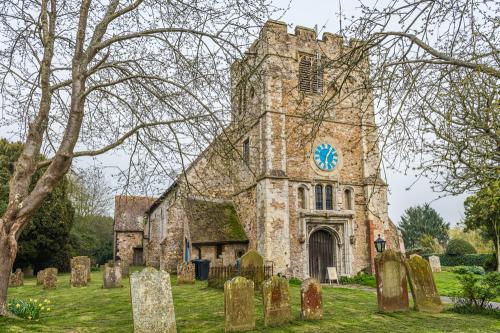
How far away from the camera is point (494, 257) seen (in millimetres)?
26891

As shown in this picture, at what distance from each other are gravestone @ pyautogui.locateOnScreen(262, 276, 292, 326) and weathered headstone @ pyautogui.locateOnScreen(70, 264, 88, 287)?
1160cm

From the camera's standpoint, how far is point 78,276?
1711 cm

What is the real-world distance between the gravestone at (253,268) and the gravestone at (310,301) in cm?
410

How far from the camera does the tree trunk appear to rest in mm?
7965

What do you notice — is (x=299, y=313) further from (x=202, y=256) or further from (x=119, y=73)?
(x=202, y=256)

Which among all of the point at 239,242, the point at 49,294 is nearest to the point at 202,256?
the point at 239,242

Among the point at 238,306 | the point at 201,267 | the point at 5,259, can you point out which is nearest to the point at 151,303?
the point at 238,306

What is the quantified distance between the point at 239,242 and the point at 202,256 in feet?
6.80

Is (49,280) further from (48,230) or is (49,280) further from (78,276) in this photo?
(48,230)

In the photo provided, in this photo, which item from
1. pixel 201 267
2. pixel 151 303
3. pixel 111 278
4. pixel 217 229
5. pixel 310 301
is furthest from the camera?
pixel 217 229

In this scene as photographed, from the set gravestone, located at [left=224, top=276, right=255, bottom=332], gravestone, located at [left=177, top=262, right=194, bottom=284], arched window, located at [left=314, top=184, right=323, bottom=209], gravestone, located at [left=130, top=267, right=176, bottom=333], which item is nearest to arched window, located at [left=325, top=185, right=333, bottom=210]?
arched window, located at [left=314, top=184, right=323, bottom=209]

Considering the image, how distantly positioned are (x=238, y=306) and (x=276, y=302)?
92cm

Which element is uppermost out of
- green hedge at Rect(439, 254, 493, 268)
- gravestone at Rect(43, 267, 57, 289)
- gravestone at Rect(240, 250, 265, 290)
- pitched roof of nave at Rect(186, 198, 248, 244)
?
pitched roof of nave at Rect(186, 198, 248, 244)

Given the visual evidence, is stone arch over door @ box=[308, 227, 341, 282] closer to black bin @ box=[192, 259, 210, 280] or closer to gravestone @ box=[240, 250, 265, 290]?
black bin @ box=[192, 259, 210, 280]
